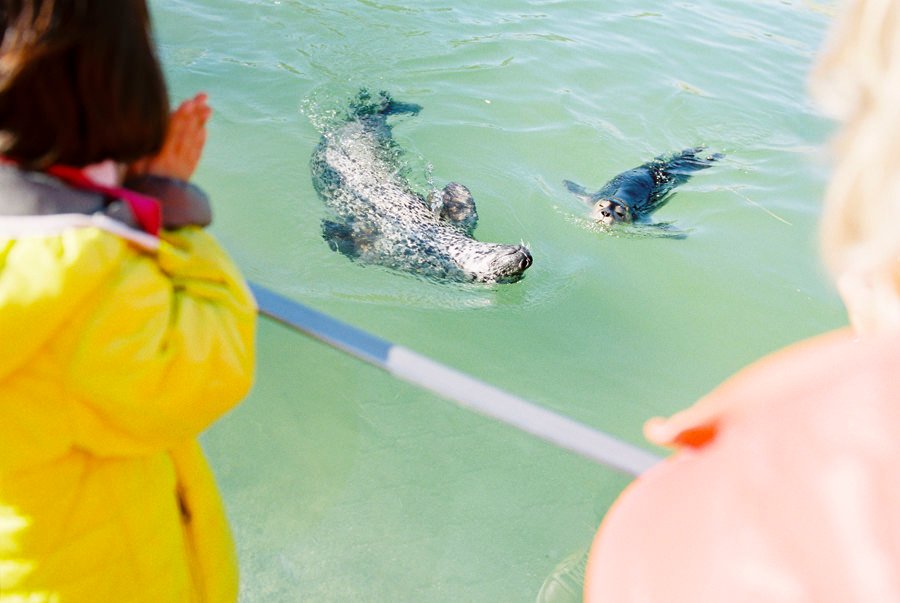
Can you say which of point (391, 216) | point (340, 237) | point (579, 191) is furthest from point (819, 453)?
point (579, 191)

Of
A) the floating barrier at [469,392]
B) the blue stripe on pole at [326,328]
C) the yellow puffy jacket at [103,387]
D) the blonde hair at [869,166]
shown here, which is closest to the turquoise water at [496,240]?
the blonde hair at [869,166]

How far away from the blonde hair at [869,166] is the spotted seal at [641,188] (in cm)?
445

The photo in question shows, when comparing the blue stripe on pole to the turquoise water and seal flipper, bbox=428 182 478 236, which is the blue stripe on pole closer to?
the turquoise water

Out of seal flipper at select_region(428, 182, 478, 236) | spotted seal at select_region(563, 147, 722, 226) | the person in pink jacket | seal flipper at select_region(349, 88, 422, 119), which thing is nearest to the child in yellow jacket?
the person in pink jacket

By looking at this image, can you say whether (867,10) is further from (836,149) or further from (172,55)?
(172,55)

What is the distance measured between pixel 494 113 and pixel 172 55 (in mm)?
2983

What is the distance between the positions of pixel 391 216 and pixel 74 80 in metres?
4.05

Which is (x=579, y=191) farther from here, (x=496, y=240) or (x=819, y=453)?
(x=819, y=453)

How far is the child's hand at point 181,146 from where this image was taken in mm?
1363

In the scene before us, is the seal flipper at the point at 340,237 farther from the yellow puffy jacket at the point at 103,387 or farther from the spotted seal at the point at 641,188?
the yellow puffy jacket at the point at 103,387

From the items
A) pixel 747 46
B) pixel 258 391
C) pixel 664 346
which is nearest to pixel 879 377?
pixel 258 391

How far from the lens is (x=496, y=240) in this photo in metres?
5.31

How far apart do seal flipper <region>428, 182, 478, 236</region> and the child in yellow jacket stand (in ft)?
12.6

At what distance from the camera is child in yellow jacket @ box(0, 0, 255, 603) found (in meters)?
1.08
